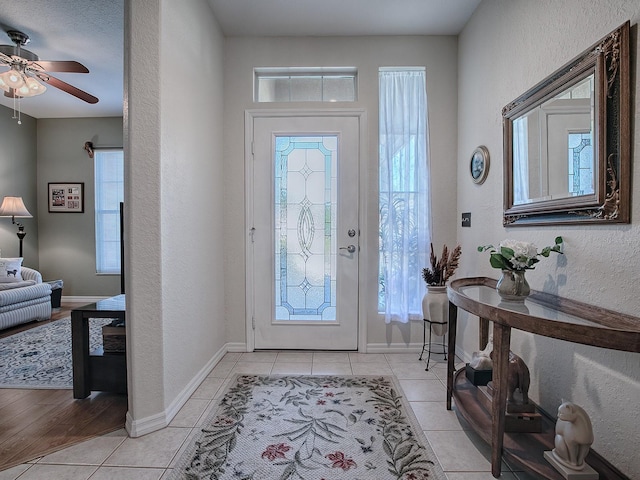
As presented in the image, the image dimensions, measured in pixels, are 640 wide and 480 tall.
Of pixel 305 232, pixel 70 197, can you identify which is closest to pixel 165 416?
pixel 305 232

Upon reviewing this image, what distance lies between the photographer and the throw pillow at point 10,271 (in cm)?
383

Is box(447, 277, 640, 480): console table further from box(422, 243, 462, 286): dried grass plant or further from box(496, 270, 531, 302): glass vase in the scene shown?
box(422, 243, 462, 286): dried grass plant

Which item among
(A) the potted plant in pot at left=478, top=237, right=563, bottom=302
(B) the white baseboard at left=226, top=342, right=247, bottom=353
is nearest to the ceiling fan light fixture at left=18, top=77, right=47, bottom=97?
(B) the white baseboard at left=226, top=342, right=247, bottom=353

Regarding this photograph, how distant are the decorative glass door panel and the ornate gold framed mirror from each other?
4.72 ft

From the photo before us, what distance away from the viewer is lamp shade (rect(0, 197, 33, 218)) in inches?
Answer: 167

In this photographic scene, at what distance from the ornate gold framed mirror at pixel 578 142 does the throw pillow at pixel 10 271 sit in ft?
17.3

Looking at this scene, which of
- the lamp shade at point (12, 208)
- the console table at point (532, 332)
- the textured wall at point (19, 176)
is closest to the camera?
the console table at point (532, 332)

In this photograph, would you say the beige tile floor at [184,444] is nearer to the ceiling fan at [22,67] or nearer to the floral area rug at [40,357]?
the floral area rug at [40,357]

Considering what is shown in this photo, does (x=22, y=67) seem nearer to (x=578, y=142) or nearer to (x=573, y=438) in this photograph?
(x=578, y=142)

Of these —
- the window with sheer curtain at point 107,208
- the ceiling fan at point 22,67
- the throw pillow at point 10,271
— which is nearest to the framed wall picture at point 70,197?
the window with sheer curtain at point 107,208

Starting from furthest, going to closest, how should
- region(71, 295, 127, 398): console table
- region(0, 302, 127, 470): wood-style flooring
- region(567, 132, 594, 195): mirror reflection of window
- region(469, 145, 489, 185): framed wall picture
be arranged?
region(469, 145, 489, 185): framed wall picture → region(71, 295, 127, 398): console table → region(0, 302, 127, 470): wood-style flooring → region(567, 132, 594, 195): mirror reflection of window

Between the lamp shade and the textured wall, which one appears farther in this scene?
the textured wall

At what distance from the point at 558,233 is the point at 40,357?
3.97 m

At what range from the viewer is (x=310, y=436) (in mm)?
1723
